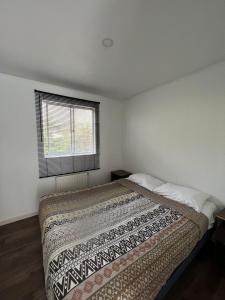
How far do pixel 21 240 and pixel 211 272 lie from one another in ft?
8.05

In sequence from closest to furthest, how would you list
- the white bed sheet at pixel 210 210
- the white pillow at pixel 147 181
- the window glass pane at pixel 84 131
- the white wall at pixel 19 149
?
the white bed sheet at pixel 210 210
the white wall at pixel 19 149
the white pillow at pixel 147 181
the window glass pane at pixel 84 131

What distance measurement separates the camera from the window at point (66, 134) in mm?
2461

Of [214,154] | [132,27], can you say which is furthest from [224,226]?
[132,27]

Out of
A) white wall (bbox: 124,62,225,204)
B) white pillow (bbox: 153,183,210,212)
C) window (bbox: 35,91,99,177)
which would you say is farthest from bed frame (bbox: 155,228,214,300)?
window (bbox: 35,91,99,177)

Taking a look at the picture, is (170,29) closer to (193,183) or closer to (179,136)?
(179,136)

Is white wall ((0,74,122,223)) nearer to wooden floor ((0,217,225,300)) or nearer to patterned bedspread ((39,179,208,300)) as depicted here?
wooden floor ((0,217,225,300))

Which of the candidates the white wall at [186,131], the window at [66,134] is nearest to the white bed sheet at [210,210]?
the white wall at [186,131]

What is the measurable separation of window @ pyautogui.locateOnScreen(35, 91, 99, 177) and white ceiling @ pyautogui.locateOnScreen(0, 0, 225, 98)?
51 centimetres

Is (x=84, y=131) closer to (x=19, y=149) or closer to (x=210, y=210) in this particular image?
(x=19, y=149)

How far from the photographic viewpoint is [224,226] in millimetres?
1671

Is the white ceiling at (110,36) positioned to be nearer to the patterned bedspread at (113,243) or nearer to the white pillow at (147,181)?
the white pillow at (147,181)

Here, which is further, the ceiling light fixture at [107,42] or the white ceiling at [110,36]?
the ceiling light fixture at [107,42]

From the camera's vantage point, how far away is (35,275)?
145 centimetres

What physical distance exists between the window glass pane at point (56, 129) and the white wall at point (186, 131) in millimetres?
1548
